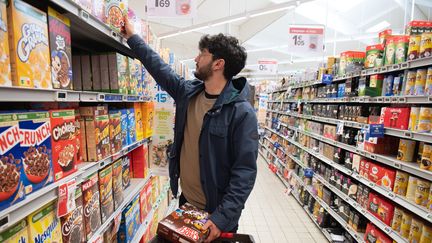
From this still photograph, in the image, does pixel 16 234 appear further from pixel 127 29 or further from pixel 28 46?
pixel 127 29

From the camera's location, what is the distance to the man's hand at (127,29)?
1.64 metres

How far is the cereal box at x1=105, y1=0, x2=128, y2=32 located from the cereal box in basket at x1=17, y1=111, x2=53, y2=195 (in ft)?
2.46

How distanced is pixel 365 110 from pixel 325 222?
192cm

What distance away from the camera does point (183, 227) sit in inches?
50.3

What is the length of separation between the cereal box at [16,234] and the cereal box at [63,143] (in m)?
0.20

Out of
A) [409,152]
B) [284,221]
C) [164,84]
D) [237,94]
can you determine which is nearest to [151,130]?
[164,84]

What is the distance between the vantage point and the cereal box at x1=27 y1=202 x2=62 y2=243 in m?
0.92

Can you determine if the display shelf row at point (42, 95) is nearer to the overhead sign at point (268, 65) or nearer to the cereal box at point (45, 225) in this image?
the cereal box at point (45, 225)

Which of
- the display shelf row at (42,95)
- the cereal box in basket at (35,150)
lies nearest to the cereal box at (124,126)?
the display shelf row at (42,95)

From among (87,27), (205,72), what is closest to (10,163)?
(87,27)

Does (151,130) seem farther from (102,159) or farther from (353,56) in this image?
(353,56)

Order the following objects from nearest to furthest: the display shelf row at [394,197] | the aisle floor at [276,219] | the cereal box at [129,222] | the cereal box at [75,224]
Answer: the cereal box at [75,224], the cereal box at [129,222], the display shelf row at [394,197], the aisle floor at [276,219]

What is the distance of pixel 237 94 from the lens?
65.8 inches

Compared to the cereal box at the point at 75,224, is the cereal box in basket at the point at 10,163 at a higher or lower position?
higher
